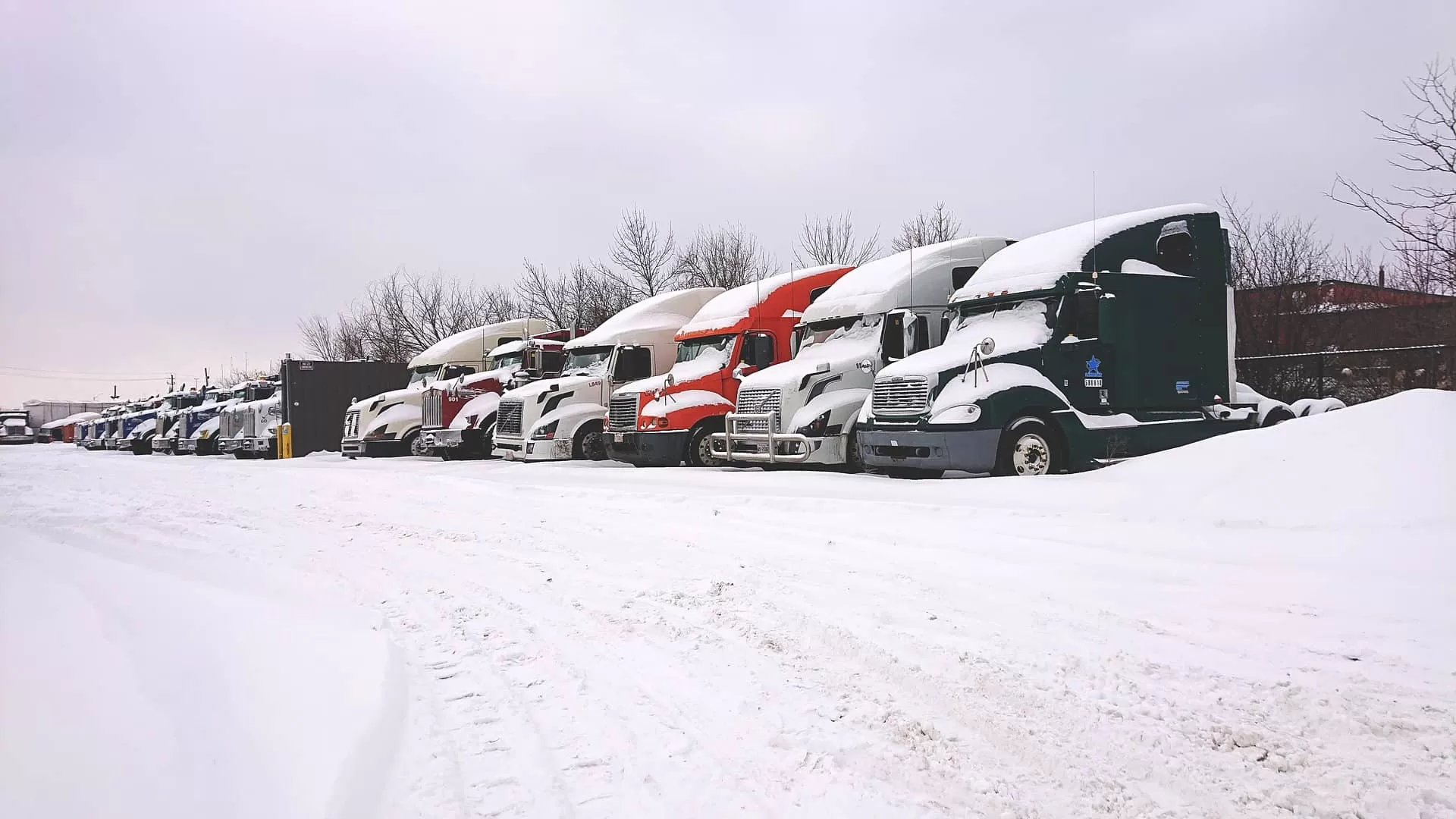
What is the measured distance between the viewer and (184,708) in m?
3.30

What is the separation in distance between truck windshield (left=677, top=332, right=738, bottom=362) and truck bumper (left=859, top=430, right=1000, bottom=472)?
15.7ft

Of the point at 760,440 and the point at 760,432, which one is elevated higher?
the point at 760,432

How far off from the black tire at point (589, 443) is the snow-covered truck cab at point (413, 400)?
17.5 ft

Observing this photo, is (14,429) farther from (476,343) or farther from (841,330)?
(841,330)

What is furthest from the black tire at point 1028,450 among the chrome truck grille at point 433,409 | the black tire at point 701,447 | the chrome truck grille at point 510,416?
the chrome truck grille at point 433,409

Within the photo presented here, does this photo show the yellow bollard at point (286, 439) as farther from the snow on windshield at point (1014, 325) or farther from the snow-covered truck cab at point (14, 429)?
the snow-covered truck cab at point (14, 429)

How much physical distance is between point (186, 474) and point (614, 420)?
27.6ft

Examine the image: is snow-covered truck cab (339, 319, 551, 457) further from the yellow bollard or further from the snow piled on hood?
the snow piled on hood

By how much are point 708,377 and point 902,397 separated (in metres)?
4.88

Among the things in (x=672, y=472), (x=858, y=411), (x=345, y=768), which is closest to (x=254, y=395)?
(x=672, y=472)

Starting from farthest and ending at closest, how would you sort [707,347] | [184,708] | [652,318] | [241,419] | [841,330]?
[241,419]
[652,318]
[707,347]
[841,330]
[184,708]

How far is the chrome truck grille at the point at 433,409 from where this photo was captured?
68.3ft

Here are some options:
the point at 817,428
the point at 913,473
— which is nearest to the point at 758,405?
the point at 817,428

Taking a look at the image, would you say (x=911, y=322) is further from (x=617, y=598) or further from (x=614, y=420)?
(x=617, y=598)
